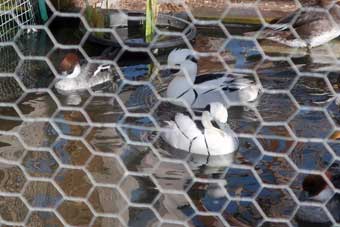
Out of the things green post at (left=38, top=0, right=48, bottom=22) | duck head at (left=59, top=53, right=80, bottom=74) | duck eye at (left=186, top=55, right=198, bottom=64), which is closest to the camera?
duck eye at (left=186, top=55, right=198, bottom=64)

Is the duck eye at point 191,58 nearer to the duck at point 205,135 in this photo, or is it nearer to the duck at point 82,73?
the duck at point 82,73

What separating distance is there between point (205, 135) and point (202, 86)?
1.63 ft

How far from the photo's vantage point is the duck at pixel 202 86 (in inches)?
128

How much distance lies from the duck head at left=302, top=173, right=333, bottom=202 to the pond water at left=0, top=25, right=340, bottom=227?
25 millimetres

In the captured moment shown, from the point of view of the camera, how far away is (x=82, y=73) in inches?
145

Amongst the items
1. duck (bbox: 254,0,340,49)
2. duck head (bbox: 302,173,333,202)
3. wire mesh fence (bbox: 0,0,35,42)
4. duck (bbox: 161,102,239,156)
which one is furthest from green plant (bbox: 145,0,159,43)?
duck head (bbox: 302,173,333,202)

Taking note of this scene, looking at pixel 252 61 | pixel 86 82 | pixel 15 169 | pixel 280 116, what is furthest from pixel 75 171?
pixel 252 61

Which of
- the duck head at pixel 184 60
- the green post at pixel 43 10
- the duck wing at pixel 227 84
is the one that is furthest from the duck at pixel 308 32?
the green post at pixel 43 10

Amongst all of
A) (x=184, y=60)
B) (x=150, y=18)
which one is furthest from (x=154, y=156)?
(x=150, y=18)

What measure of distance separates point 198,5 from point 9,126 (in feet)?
6.29

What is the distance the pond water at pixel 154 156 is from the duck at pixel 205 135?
0.03m

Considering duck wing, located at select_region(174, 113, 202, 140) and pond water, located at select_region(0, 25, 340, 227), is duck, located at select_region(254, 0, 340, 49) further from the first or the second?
duck wing, located at select_region(174, 113, 202, 140)

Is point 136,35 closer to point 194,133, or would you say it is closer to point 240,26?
point 240,26

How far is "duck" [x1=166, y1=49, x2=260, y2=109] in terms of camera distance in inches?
128
